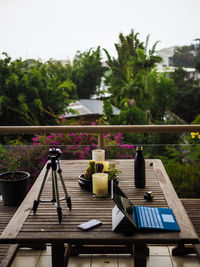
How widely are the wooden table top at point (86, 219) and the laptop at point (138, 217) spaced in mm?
29

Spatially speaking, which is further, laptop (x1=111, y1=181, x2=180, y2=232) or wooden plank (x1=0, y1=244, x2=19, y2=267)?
wooden plank (x1=0, y1=244, x2=19, y2=267)

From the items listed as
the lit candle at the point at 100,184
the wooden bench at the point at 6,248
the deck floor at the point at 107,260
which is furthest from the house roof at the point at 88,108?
the lit candle at the point at 100,184

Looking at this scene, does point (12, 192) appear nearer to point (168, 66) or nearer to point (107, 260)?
point (107, 260)

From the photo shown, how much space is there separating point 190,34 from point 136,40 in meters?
6.66

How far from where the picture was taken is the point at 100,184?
1.68 m

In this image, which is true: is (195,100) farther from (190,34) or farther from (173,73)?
(190,34)

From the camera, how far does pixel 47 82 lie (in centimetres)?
1481

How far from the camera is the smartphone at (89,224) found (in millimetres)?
1342

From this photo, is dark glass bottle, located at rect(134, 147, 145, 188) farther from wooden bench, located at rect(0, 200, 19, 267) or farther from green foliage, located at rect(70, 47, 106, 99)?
green foliage, located at rect(70, 47, 106, 99)

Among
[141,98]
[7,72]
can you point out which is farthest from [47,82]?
[141,98]

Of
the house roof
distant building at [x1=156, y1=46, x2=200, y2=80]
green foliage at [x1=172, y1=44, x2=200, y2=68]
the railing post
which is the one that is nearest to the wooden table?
the railing post

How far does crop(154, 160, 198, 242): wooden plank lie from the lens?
1307 mm

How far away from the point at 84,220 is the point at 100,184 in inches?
11.3

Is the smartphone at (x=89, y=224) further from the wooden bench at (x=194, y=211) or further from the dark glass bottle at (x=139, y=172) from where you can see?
the wooden bench at (x=194, y=211)
